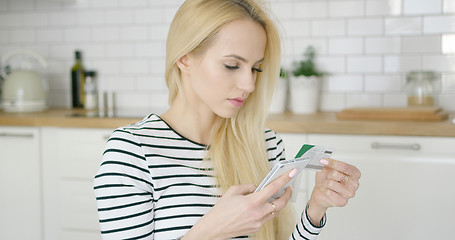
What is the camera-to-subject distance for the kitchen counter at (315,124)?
2.12 metres

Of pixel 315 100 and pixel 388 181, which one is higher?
pixel 315 100

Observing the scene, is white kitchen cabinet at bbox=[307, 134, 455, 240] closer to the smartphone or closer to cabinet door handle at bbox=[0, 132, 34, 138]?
the smartphone

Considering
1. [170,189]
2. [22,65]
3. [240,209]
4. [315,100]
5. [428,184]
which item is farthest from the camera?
[22,65]

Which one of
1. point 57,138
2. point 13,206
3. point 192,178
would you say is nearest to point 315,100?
point 57,138

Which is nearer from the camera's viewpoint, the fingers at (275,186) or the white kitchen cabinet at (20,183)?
the fingers at (275,186)

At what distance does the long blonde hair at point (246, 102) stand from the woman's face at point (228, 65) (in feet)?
0.08

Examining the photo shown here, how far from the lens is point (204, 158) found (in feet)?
4.49

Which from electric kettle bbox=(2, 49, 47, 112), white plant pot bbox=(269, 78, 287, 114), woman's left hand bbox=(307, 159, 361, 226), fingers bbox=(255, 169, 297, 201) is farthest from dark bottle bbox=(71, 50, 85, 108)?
fingers bbox=(255, 169, 297, 201)

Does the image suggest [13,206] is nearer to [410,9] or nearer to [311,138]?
[311,138]

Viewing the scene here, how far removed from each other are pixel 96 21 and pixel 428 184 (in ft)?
7.33

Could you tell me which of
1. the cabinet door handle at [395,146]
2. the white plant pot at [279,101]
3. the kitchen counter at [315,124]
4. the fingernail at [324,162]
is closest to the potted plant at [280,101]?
the white plant pot at [279,101]

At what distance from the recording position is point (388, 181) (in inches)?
86.2

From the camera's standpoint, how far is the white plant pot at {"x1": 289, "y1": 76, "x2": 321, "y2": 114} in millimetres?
2709

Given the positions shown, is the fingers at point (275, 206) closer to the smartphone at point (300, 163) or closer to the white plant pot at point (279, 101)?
the smartphone at point (300, 163)
